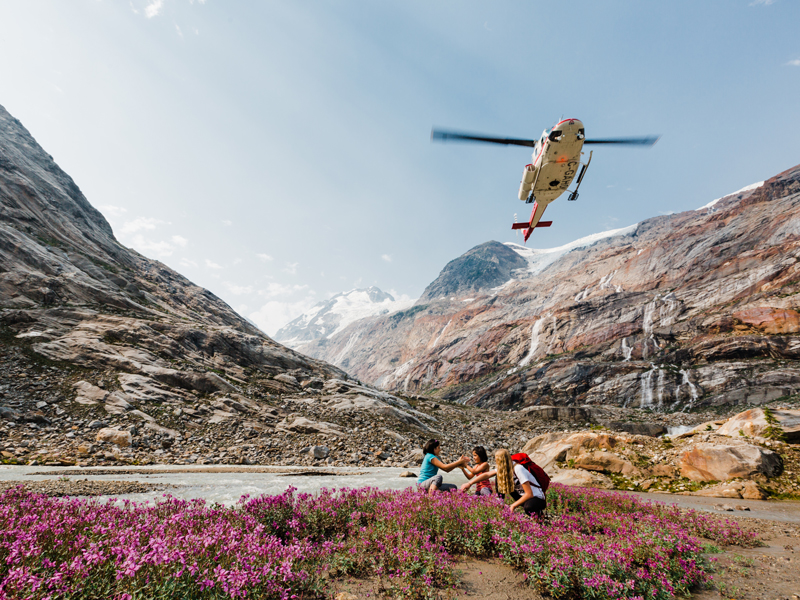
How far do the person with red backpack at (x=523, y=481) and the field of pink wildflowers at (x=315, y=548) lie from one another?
458 mm

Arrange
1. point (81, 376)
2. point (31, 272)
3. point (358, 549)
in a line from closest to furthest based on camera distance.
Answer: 1. point (358, 549)
2. point (81, 376)
3. point (31, 272)

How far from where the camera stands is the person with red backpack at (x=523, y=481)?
272 inches

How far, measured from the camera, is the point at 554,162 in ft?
66.9

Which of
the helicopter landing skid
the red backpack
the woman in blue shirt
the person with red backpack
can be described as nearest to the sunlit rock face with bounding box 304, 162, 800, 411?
the helicopter landing skid

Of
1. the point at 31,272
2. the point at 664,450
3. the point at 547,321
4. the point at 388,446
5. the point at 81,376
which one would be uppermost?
the point at 547,321

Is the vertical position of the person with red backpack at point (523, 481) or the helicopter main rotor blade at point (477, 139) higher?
the helicopter main rotor blade at point (477, 139)

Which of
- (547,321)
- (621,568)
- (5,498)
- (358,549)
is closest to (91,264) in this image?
(5,498)

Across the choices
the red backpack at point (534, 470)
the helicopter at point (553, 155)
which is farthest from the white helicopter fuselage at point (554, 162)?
the red backpack at point (534, 470)

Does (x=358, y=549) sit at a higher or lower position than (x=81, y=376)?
higher

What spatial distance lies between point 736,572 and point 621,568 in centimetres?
296

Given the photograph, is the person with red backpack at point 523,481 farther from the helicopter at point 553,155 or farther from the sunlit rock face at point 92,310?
the sunlit rock face at point 92,310

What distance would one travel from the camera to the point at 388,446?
24.3 metres

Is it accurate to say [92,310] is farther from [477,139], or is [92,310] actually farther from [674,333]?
[674,333]

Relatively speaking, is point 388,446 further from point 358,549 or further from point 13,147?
point 13,147
